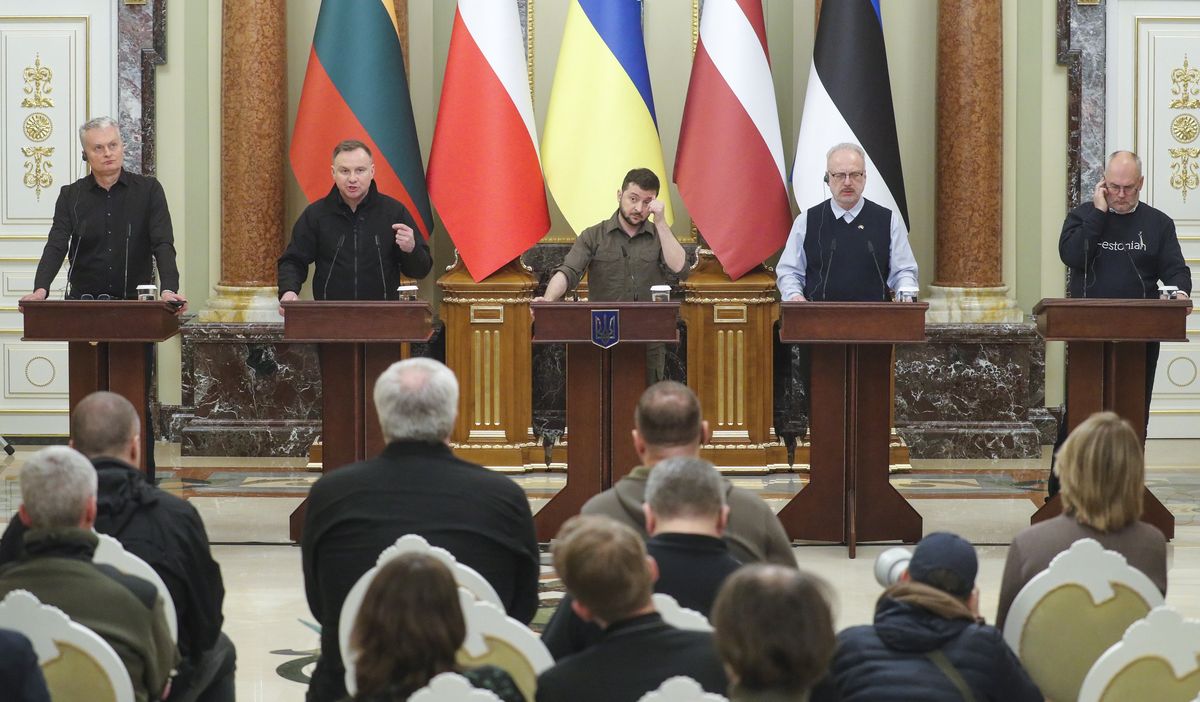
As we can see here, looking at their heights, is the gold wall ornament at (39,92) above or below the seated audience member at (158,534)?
above

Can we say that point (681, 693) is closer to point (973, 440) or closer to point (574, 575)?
point (574, 575)

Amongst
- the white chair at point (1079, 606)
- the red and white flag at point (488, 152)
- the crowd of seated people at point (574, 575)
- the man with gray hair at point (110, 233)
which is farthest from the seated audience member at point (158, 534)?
the red and white flag at point (488, 152)

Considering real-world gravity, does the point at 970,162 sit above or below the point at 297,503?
above

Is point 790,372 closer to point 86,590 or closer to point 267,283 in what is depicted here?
point 267,283

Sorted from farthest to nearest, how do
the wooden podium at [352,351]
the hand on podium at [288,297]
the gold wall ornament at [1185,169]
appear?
the gold wall ornament at [1185,169], the hand on podium at [288,297], the wooden podium at [352,351]

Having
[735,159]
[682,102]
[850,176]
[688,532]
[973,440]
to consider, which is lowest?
[973,440]

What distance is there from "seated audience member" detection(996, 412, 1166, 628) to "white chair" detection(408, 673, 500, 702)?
1.70 m

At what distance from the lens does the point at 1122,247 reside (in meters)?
7.02

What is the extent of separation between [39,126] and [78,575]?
638 centimetres

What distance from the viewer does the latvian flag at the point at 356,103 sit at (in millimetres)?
8406

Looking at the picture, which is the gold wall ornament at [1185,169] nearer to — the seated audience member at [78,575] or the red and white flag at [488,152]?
the red and white flag at [488,152]

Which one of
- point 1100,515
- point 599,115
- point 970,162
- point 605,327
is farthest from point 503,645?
point 970,162

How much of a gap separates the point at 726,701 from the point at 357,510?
136 cm

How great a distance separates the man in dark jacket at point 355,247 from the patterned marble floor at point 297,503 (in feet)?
3.43
